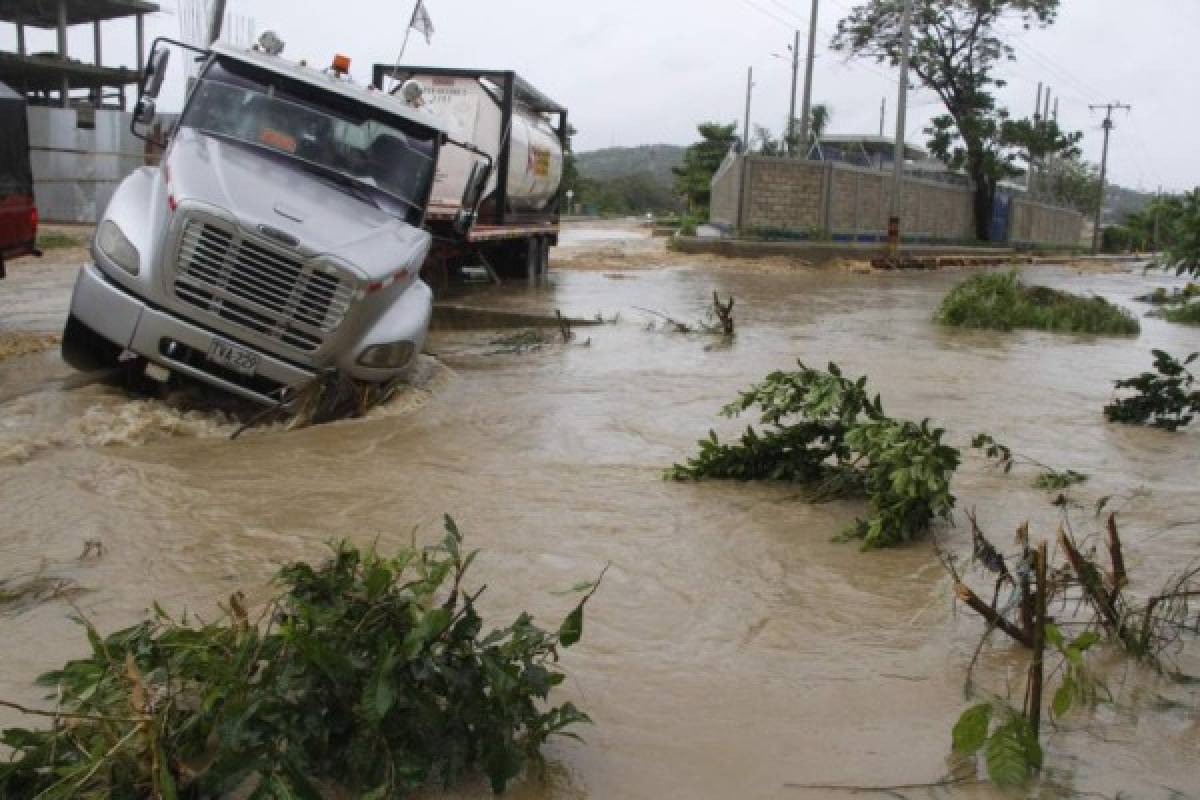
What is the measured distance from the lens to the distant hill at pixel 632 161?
11866 centimetres

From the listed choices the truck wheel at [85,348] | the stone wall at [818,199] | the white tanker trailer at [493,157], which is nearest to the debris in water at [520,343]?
the white tanker trailer at [493,157]

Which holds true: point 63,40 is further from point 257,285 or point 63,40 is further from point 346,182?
point 257,285

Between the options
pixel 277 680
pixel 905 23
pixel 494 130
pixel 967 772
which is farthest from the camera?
pixel 905 23

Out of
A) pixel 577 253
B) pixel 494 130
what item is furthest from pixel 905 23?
pixel 494 130

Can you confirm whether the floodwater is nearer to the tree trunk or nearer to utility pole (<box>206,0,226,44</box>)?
utility pole (<box>206,0,226,44</box>)

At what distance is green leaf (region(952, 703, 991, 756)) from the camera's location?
2539 millimetres

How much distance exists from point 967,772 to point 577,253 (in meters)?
24.9

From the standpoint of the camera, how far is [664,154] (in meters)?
132

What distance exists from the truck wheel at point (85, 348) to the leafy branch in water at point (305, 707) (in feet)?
13.2

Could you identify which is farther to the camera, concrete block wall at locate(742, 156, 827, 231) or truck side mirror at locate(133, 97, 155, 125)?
concrete block wall at locate(742, 156, 827, 231)

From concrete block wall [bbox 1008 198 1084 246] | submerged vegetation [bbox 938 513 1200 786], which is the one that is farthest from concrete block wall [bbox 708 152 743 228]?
submerged vegetation [bbox 938 513 1200 786]

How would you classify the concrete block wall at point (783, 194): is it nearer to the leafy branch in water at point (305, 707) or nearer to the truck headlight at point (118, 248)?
the truck headlight at point (118, 248)

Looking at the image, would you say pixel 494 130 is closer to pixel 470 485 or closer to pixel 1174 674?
pixel 470 485

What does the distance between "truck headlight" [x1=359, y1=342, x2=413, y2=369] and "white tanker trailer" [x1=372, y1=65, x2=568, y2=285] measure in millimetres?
5099
